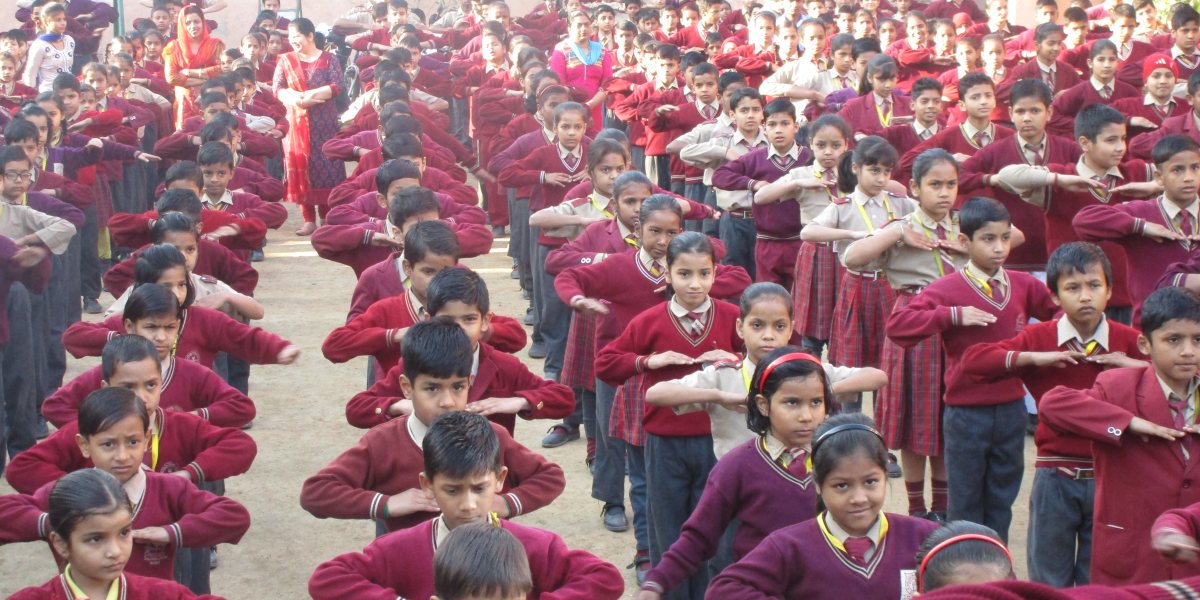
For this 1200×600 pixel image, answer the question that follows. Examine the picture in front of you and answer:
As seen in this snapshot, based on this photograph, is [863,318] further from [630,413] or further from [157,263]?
[157,263]

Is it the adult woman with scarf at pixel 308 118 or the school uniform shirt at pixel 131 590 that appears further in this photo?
the adult woman with scarf at pixel 308 118

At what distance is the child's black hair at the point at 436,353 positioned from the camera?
4367 mm

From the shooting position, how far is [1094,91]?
1024 centimetres

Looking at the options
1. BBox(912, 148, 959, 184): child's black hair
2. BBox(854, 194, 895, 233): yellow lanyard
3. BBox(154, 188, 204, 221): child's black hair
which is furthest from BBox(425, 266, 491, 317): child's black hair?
BBox(154, 188, 204, 221): child's black hair

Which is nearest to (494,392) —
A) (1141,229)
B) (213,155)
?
(1141,229)

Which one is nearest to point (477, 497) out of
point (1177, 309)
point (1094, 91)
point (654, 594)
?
point (654, 594)

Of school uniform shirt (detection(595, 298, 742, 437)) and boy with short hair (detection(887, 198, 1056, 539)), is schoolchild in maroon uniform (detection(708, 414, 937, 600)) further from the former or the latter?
boy with short hair (detection(887, 198, 1056, 539))

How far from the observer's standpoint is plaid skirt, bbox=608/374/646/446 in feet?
19.4

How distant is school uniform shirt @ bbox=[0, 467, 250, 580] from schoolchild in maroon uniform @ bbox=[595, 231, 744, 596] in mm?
1572

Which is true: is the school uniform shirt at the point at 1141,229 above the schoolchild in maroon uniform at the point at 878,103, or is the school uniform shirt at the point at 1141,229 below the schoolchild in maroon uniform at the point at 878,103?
below

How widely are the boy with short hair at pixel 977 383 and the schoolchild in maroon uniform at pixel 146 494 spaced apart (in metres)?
2.57

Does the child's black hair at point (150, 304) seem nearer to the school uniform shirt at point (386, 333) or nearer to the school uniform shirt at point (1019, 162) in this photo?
the school uniform shirt at point (386, 333)

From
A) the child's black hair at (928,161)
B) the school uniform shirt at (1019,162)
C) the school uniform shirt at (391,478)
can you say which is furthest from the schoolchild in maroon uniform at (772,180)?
the school uniform shirt at (391,478)

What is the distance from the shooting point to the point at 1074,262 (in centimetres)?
531
